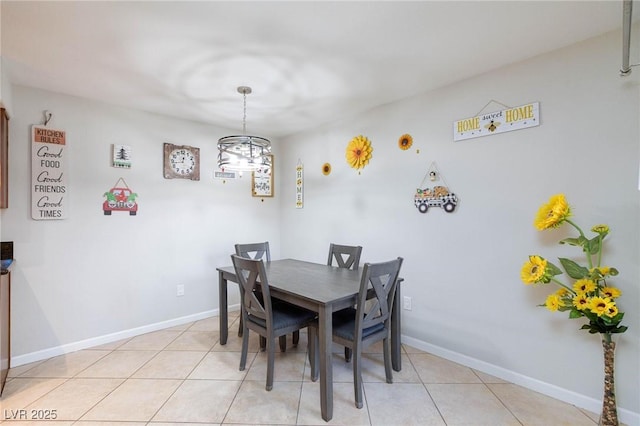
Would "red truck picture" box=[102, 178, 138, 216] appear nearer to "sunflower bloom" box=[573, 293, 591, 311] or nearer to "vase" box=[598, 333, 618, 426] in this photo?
"sunflower bloom" box=[573, 293, 591, 311]

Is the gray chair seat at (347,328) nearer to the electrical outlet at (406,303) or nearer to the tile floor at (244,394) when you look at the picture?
the tile floor at (244,394)

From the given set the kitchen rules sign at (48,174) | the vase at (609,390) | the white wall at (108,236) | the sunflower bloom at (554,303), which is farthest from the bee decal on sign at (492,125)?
the kitchen rules sign at (48,174)

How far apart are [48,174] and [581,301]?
3.96 metres

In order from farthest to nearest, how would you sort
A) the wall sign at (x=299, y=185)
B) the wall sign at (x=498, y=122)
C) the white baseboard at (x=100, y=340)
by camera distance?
the wall sign at (x=299, y=185), the white baseboard at (x=100, y=340), the wall sign at (x=498, y=122)

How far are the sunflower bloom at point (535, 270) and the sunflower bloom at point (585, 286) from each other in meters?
0.17

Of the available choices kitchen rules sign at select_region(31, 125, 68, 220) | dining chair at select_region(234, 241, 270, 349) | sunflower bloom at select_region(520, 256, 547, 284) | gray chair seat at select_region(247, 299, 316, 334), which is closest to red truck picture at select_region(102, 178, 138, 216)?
kitchen rules sign at select_region(31, 125, 68, 220)

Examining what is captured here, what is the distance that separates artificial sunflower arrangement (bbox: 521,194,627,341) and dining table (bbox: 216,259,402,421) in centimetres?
92

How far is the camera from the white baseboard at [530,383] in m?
1.74

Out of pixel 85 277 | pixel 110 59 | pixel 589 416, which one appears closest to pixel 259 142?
pixel 110 59

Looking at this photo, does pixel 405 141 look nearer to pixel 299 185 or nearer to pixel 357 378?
pixel 299 185

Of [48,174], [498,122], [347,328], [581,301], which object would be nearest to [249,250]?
[347,328]

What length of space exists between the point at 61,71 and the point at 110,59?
0.52 meters

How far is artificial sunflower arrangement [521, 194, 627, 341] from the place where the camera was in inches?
62.8

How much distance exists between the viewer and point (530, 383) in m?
2.05
